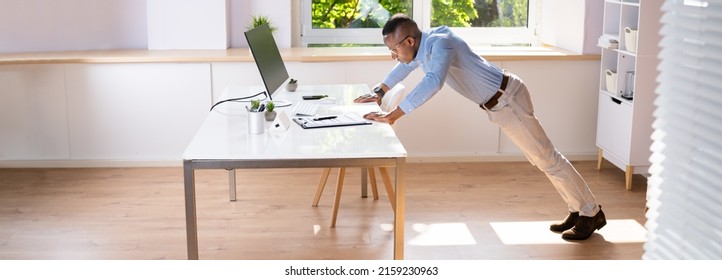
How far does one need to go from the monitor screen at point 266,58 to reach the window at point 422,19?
176 cm

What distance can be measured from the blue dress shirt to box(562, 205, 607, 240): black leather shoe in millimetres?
792

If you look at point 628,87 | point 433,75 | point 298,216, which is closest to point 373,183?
point 298,216

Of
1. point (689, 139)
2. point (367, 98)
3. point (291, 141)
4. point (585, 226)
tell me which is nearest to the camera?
point (689, 139)

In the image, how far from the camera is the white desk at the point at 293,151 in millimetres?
3277

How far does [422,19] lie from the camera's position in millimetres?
6688

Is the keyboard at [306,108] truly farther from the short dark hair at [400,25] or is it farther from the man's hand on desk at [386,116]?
the short dark hair at [400,25]

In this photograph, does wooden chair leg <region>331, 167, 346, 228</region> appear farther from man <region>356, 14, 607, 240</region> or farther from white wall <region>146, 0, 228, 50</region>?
white wall <region>146, 0, 228, 50</region>

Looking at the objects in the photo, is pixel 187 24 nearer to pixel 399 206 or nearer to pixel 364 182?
pixel 364 182

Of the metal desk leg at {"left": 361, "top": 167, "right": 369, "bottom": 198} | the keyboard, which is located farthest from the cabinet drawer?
the keyboard

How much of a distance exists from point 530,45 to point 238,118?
3277 millimetres

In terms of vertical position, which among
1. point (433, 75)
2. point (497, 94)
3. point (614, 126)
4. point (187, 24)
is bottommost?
point (614, 126)

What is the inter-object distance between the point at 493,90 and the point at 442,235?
0.80m

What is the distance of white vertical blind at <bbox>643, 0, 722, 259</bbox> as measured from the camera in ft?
4.28
